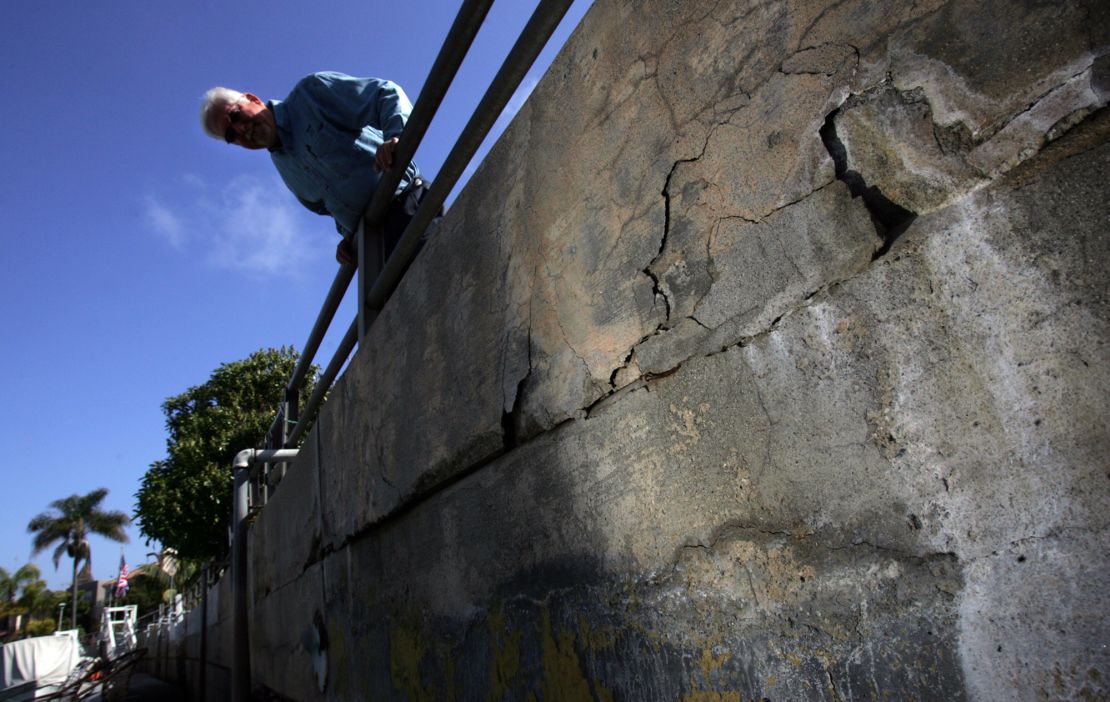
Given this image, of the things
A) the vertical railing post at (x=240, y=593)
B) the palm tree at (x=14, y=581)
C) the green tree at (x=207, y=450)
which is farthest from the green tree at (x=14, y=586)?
the vertical railing post at (x=240, y=593)

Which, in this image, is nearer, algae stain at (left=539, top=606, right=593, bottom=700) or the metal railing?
algae stain at (left=539, top=606, right=593, bottom=700)

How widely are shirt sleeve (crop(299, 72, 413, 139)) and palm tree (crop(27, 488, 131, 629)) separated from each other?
212 ft

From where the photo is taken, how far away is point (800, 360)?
0.97 meters

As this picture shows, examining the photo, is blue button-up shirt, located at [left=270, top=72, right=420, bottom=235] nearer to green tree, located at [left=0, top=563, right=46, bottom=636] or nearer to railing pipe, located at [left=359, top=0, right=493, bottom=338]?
railing pipe, located at [left=359, top=0, right=493, bottom=338]

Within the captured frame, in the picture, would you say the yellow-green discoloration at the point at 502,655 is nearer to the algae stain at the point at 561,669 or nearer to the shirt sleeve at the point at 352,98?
the algae stain at the point at 561,669

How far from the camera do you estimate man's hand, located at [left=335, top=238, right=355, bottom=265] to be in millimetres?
3471

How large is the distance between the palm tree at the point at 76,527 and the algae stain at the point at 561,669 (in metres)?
66.1

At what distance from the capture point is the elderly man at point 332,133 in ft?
9.98

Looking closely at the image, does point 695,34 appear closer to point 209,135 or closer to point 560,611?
point 560,611

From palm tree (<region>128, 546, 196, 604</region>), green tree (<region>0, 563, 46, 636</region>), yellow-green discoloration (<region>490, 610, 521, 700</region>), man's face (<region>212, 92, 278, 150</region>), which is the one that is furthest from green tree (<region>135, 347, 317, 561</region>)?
green tree (<region>0, 563, 46, 636</region>)

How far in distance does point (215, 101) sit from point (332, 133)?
0.64 m

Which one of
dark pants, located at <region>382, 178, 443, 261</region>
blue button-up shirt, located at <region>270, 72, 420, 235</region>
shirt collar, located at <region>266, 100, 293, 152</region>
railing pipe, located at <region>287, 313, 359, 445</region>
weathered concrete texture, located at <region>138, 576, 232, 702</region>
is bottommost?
weathered concrete texture, located at <region>138, 576, 232, 702</region>

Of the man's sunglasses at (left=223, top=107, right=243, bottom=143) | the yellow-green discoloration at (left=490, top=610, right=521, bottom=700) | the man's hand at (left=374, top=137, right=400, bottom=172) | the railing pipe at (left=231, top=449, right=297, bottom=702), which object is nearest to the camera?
the yellow-green discoloration at (left=490, top=610, right=521, bottom=700)

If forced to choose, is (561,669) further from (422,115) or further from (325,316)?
(325,316)
